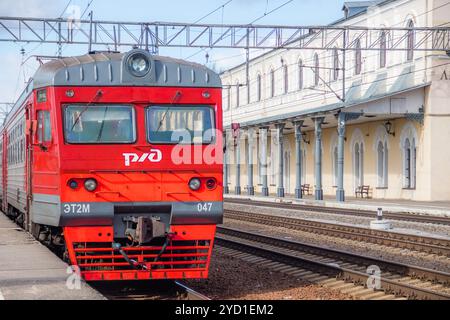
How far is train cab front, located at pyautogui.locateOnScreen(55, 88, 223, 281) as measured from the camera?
32.6 ft

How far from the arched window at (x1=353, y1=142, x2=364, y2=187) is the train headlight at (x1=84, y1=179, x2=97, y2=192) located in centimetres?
3180

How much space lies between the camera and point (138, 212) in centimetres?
1008

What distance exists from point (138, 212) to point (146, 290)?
4.79ft

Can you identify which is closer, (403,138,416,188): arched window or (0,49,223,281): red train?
(0,49,223,281): red train

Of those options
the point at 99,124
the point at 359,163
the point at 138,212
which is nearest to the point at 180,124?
the point at 99,124

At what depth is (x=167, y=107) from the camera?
10.4 m

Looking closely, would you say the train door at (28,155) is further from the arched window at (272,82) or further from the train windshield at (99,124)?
the arched window at (272,82)

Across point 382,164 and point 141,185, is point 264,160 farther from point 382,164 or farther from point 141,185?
point 141,185

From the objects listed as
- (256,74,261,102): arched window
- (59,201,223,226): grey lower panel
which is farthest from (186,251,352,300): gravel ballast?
(256,74,261,102): arched window

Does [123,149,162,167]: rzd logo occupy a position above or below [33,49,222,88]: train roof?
below

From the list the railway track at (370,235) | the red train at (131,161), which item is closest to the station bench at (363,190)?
the railway track at (370,235)

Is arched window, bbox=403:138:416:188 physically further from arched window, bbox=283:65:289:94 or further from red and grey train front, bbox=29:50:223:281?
red and grey train front, bbox=29:50:223:281

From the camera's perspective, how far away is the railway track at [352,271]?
10922 millimetres

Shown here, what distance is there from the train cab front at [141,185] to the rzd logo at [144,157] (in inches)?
0.5
